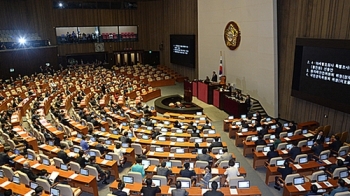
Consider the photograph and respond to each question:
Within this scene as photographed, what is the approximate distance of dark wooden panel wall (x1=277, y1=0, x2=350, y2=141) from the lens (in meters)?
13.8

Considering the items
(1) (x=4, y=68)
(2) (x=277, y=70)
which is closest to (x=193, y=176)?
(2) (x=277, y=70)

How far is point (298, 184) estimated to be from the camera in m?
8.93

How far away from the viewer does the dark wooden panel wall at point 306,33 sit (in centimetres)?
1377

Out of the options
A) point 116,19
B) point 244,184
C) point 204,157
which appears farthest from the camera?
point 116,19

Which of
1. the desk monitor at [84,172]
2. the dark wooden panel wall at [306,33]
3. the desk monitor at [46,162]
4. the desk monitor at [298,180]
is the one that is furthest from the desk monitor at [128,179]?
the dark wooden panel wall at [306,33]

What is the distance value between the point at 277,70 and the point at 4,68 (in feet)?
78.4

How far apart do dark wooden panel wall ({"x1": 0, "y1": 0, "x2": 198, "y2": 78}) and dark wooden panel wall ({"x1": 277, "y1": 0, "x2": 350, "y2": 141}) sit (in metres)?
11.6

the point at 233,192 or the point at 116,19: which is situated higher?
the point at 116,19

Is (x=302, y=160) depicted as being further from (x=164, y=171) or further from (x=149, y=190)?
(x=149, y=190)

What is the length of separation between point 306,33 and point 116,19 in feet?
84.0

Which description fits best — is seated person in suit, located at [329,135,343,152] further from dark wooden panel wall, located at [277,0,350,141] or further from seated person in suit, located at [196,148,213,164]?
seated person in suit, located at [196,148,213,164]

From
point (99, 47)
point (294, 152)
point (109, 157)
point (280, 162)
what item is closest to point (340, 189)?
point (280, 162)

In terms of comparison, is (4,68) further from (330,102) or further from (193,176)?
(330,102)

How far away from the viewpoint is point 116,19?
36.3 m
